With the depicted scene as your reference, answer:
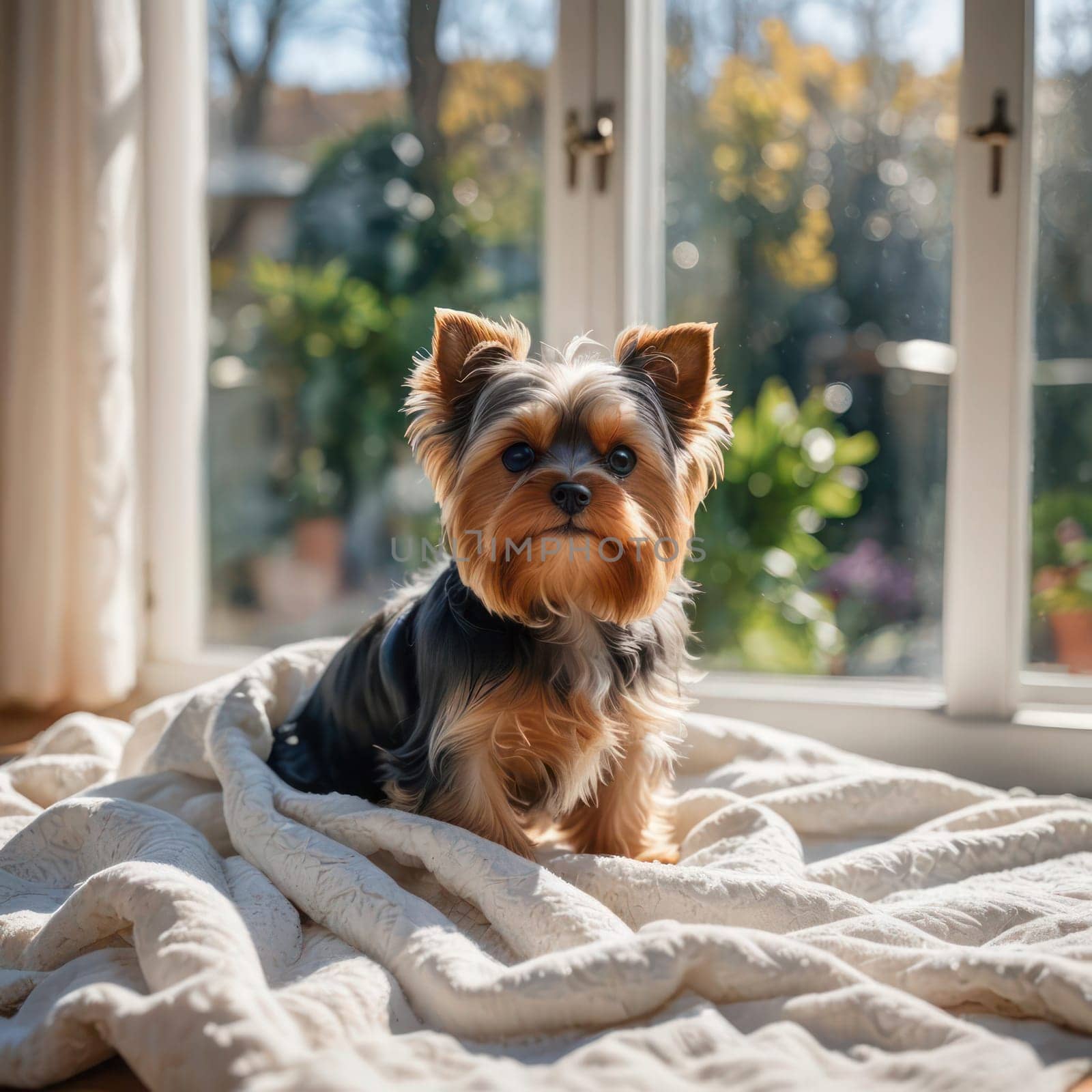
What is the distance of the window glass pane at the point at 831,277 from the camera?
2.54m

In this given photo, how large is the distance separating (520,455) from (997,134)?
147cm

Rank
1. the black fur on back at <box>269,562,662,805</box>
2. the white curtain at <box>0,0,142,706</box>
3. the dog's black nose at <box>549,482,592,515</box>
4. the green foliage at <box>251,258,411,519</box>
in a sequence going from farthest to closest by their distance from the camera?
the green foliage at <box>251,258,411,519</box> < the white curtain at <box>0,0,142,706</box> < the black fur on back at <box>269,562,662,805</box> < the dog's black nose at <box>549,482,592,515</box>

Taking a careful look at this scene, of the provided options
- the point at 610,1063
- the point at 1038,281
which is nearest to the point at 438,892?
the point at 610,1063

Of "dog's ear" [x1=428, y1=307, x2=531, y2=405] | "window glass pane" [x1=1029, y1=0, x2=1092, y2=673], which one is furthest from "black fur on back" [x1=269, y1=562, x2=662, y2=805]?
"window glass pane" [x1=1029, y1=0, x2=1092, y2=673]

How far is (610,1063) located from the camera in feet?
3.63

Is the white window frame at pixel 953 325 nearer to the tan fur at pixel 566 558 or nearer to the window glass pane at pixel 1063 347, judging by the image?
the window glass pane at pixel 1063 347

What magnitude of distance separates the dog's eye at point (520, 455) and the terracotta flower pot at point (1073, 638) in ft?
5.18

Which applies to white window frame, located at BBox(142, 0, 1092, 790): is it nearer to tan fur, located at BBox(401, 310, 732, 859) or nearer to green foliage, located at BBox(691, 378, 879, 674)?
green foliage, located at BBox(691, 378, 879, 674)

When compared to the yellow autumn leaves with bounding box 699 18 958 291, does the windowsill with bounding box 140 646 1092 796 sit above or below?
below

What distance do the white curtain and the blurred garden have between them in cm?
36

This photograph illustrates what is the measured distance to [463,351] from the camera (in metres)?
1.66

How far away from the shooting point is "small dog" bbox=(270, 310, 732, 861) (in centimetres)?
153

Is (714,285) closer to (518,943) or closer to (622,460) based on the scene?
(622,460)

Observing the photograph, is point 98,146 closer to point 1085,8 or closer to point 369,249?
point 369,249
